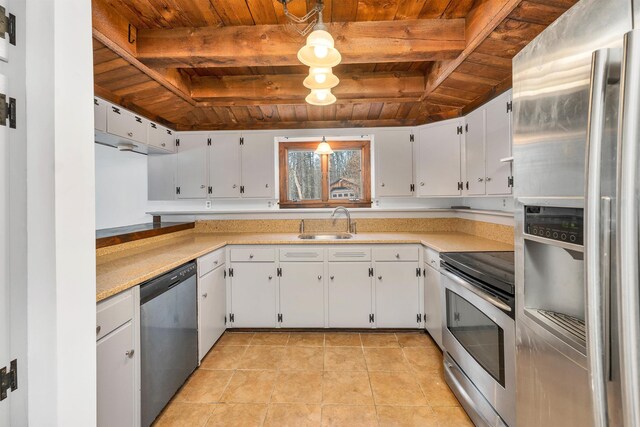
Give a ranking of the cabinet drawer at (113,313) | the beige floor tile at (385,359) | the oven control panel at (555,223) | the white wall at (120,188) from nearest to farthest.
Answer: the oven control panel at (555,223), the cabinet drawer at (113,313), the beige floor tile at (385,359), the white wall at (120,188)

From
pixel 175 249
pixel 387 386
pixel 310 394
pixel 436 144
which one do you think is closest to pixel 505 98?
pixel 436 144

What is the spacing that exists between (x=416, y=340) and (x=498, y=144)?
1.81 m

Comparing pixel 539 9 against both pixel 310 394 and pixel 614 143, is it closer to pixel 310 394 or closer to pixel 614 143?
pixel 614 143

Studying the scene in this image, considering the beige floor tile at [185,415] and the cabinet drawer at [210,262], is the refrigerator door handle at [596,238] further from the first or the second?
the cabinet drawer at [210,262]

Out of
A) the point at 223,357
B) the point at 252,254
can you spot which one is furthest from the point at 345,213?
A: the point at 223,357

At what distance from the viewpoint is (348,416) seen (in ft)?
5.88

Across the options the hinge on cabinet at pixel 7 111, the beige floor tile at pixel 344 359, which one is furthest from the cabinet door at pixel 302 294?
the hinge on cabinet at pixel 7 111

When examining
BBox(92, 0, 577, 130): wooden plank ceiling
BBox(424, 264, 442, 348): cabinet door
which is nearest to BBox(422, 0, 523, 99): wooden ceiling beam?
BBox(92, 0, 577, 130): wooden plank ceiling

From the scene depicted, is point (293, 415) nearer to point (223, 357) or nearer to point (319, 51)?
point (223, 357)

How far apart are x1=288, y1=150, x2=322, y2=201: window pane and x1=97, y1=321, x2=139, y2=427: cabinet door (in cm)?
231

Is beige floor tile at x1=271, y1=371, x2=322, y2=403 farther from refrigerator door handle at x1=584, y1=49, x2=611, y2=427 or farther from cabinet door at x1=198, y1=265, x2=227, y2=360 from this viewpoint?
refrigerator door handle at x1=584, y1=49, x2=611, y2=427

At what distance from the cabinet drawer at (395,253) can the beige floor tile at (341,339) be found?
77 cm

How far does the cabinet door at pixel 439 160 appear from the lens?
2820mm

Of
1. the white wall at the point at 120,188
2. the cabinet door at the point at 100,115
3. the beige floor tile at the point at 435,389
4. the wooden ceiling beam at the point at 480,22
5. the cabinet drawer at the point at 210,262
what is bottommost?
the beige floor tile at the point at 435,389
